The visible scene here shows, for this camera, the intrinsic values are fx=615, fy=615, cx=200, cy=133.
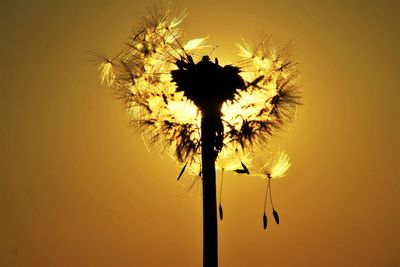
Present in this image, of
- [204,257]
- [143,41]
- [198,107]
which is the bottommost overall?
[204,257]

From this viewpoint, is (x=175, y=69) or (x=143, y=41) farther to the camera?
(x=143, y=41)

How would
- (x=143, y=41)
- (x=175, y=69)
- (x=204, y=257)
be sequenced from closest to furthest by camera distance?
(x=204, y=257) → (x=175, y=69) → (x=143, y=41)

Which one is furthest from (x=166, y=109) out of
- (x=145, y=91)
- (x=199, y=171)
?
(x=199, y=171)

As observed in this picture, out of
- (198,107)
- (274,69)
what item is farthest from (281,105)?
(198,107)

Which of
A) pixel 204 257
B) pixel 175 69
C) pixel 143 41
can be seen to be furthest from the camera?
pixel 143 41

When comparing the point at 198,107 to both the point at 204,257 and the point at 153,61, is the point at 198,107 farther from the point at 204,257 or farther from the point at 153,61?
the point at 204,257

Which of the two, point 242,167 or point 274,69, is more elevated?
point 274,69

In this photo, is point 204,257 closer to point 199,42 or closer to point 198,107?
point 198,107
